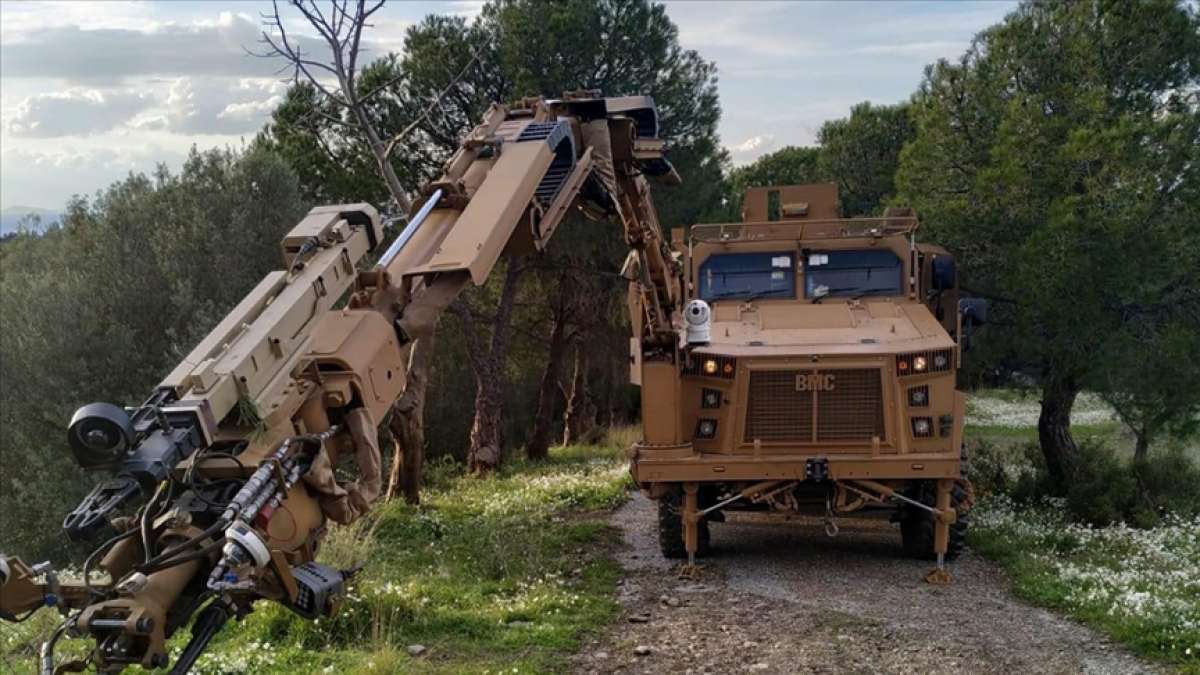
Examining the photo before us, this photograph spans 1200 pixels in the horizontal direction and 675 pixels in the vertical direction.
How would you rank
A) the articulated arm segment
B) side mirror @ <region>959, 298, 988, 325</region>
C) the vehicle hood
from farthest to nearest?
side mirror @ <region>959, 298, 988, 325</region> < the vehicle hood < the articulated arm segment

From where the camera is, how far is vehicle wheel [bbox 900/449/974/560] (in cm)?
901

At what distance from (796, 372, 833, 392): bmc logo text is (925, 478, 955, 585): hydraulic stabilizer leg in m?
1.17

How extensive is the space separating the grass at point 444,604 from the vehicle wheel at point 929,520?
2.55 meters

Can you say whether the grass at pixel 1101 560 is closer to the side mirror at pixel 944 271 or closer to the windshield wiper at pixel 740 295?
the side mirror at pixel 944 271

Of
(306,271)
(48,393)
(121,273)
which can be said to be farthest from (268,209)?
(306,271)

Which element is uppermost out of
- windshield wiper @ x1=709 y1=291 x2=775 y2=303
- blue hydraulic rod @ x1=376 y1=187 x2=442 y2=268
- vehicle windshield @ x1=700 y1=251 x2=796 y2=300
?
blue hydraulic rod @ x1=376 y1=187 x2=442 y2=268

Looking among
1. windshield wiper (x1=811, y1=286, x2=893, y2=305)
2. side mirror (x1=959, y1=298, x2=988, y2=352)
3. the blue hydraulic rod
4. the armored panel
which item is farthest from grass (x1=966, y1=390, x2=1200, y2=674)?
the blue hydraulic rod

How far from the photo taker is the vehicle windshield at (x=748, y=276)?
411 inches

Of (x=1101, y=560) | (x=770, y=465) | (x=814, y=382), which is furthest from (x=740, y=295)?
(x=1101, y=560)

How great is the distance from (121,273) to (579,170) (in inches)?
472

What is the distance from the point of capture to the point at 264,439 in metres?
4.48

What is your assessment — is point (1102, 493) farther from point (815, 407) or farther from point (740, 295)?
point (815, 407)

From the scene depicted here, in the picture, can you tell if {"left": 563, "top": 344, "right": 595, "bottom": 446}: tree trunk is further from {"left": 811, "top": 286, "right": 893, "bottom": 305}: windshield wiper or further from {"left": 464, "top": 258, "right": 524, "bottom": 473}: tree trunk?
{"left": 811, "top": 286, "right": 893, "bottom": 305}: windshield wiper

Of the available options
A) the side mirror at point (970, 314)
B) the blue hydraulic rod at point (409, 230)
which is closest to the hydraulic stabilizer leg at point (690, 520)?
the side mirror at point (970, 314)
